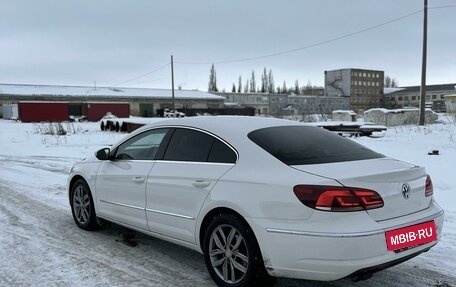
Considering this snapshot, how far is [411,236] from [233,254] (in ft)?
4.81

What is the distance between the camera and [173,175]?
4.54 meters

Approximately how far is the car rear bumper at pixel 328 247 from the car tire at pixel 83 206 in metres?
3.15

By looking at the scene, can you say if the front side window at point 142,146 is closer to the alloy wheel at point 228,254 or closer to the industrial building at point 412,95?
the alloy wheel at point 228,254

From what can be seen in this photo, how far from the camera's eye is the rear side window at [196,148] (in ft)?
14.0

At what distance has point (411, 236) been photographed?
3623 mm

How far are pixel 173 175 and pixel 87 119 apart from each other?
54.4m

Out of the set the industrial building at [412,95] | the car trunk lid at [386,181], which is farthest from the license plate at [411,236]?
the industrial building at [412,95]

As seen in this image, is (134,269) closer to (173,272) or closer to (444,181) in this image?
(173,272)

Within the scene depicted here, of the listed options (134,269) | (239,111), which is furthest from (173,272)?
(239,111)

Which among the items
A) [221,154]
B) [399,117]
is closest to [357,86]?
[399,117]

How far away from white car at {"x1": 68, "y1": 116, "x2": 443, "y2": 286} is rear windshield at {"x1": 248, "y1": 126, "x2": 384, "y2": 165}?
0.01 m

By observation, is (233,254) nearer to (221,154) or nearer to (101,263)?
(221,154)

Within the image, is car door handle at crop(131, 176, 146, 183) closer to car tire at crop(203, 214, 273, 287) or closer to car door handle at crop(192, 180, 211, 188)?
car door handle at crop(192, 180, 211, 188)

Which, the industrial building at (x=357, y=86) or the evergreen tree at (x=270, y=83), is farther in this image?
the evergreen tree at (x=270, y=83)
